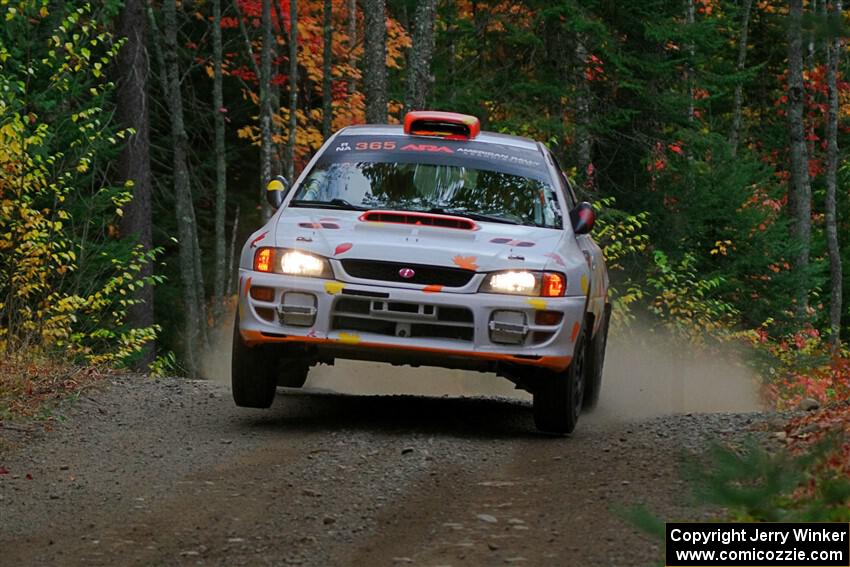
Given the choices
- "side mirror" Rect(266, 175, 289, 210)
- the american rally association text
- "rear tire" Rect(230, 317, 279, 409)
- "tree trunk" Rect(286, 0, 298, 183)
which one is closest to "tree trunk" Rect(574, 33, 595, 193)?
"tree trunk" Rect(286, 0, 298, 183)

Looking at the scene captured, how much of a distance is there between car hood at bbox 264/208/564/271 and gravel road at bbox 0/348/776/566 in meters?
1.19

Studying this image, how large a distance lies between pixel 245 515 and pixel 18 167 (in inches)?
269

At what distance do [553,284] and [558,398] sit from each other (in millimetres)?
853

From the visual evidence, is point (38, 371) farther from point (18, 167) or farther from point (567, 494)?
point (567, 494)

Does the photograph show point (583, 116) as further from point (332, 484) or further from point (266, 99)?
point (332, 484)

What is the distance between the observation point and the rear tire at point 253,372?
9.52 meters

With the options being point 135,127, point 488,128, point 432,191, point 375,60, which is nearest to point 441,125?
point 432,191

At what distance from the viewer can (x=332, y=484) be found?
7680mm

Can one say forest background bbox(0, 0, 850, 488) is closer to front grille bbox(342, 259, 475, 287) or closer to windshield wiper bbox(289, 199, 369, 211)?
windshield wiper bbox(289, 199, 369, 211)

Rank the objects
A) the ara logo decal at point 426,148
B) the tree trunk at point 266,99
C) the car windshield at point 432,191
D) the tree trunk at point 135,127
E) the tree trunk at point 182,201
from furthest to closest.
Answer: the tree trunk at point 266,99 → the tree trunk at point 182,201 → the tree trunk at point 135,127 → the ara logo decal at point 426,148 → the car windshield at point 432,191

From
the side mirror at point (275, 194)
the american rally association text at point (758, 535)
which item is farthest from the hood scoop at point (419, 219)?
the american rally association text at point (758, 535)

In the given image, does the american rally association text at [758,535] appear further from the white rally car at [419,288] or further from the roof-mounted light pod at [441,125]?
the roof-mounted light pod at [441,125]

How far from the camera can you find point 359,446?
349 inches
